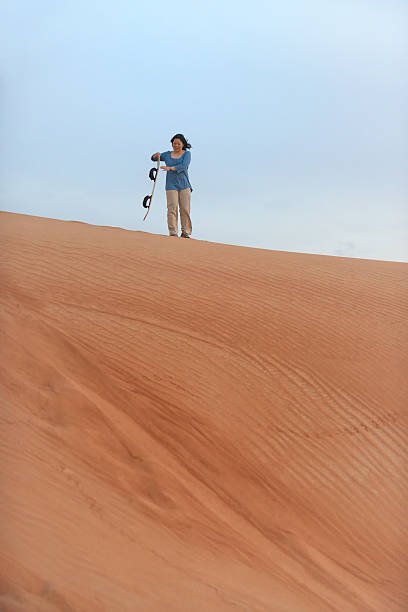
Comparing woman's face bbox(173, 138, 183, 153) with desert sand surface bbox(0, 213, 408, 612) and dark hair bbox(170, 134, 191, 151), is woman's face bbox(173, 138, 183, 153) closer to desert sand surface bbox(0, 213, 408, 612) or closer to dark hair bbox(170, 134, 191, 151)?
dark hair bbox(170, 134, 191, 151)

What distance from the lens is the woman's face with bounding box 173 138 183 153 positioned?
30.8ft

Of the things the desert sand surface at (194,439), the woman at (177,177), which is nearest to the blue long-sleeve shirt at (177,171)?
the woman at (177,177)

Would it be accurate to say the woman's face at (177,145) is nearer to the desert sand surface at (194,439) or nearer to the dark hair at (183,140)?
the dark hair at (183,140)

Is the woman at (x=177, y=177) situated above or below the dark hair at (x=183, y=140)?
below

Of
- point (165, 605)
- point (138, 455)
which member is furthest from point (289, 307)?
point (165, 605)

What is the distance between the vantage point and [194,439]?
16.6 feet

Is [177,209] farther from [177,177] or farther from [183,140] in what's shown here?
[183,140]

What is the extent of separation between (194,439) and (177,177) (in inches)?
212

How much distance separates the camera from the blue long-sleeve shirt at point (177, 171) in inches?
371

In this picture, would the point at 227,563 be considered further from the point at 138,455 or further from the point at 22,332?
the point at 22,332

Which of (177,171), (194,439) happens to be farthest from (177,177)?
(194,439)

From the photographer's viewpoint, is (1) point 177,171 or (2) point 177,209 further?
(2) point 177,209

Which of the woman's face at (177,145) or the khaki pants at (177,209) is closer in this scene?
Answer: the woman's face at (177,145)

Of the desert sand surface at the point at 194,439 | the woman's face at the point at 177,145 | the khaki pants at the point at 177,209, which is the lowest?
the desert sand surface at the point at 194,439
